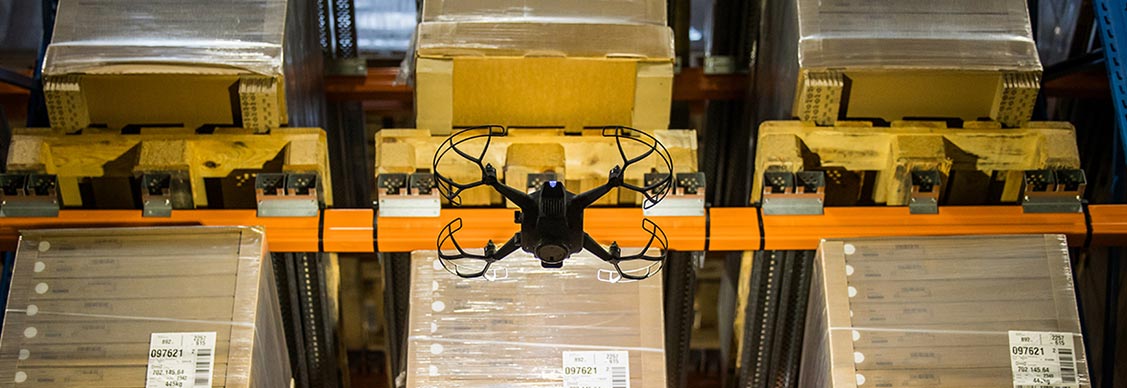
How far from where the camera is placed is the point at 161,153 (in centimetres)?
418

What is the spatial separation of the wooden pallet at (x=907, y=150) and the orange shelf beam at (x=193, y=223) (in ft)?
6.05

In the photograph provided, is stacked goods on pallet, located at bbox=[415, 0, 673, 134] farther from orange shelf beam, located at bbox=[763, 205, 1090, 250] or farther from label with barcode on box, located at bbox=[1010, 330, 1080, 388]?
label with barcode on box, located at bbox=[1010, 330, 1080, 388]

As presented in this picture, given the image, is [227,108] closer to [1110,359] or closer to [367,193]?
[367,193]

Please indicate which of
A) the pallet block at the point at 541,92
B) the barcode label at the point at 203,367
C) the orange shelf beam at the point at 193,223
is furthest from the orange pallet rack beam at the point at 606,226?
the barcode label at the point at 203,367

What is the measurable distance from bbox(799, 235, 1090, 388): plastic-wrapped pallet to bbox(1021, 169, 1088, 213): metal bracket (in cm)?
16

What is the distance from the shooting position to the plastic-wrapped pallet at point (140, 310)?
3.89 m

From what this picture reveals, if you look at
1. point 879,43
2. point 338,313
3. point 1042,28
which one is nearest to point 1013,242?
point 879,43

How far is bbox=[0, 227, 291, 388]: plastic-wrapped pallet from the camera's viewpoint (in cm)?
389

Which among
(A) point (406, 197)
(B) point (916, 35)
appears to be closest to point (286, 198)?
(A) point (406, 197)

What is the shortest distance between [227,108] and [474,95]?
3.30 feet

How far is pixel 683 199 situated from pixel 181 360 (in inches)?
79.1

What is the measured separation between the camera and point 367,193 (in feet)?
18.6

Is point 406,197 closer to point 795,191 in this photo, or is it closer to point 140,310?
point 140,310

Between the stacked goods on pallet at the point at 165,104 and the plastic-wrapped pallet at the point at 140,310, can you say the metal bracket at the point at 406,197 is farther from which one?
the plastic-wrapped pallet at the point at 140,310
